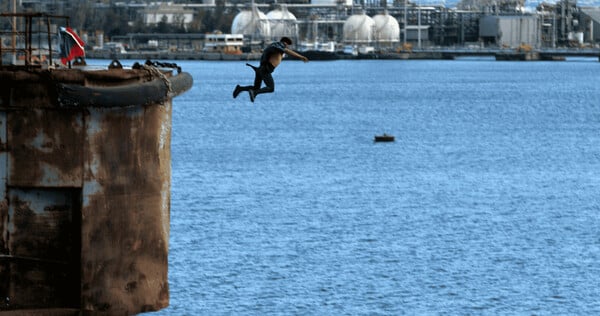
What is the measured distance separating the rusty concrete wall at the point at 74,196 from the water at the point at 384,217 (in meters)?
10.1

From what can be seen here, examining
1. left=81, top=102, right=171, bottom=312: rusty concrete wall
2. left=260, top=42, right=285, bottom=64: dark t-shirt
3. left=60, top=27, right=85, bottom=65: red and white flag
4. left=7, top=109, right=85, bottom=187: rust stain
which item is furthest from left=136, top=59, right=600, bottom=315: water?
left=7, top=109, right=85, bottom=187: rust stain

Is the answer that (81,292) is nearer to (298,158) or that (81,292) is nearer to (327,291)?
(327,291)

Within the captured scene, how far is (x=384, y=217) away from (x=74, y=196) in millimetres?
24860

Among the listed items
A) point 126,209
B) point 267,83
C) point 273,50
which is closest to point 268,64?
point 267,83

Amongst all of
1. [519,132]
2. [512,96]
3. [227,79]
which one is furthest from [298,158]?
[227,79]

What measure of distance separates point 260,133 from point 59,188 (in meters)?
62.6

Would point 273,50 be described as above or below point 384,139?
above

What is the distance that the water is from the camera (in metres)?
26.6

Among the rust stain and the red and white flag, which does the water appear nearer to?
the red and white flag

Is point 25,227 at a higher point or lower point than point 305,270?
higher

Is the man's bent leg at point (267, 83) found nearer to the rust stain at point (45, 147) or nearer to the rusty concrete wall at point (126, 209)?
the rusty concrete wall at point (126, 209)

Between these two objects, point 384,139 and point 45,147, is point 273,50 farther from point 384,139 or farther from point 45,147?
point 384,139

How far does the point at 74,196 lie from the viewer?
13703 millimetres

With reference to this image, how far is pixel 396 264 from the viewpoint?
30016 mm
